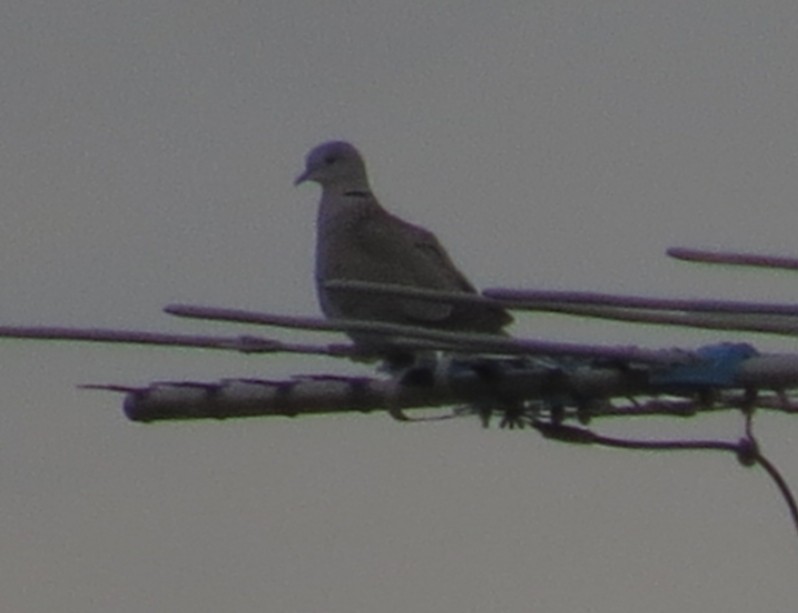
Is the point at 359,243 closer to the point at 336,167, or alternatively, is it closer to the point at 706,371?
the point at 336,167

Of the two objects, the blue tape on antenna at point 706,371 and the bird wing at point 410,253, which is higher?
the blue tape on antenna at point 706,371

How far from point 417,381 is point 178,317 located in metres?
0.39

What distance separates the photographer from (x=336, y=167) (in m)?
13.2

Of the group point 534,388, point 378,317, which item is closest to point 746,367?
point 534,388

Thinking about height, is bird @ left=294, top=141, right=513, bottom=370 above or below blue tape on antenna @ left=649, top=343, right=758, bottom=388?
below

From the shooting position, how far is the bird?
10.0 meters

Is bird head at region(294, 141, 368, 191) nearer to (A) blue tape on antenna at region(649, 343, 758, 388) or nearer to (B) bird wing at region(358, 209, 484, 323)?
(B) bird wing at region(358, 209, 484, 323)

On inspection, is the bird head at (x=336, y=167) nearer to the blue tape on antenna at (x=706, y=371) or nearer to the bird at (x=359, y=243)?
the bird at (x=359, y=243)

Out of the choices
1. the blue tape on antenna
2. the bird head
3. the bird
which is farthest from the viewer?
the bird head

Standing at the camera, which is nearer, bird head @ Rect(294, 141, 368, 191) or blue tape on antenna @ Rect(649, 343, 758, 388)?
blue tape on antenna @ Rect(649, 343, 758, 388)

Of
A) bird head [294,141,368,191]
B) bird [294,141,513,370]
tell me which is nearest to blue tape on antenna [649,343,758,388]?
bird [294,141,513,370]

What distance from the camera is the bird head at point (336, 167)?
12977 mm

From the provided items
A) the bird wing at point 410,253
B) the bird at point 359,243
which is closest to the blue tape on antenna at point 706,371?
the bird at point 359,243

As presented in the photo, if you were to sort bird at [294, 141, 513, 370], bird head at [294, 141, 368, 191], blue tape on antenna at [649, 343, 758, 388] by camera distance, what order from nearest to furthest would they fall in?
blue tape on antenna at [649, 343, 758, 388], bird at [294, 141, 513, 370], bird head at [294, 141, 368, 191]
